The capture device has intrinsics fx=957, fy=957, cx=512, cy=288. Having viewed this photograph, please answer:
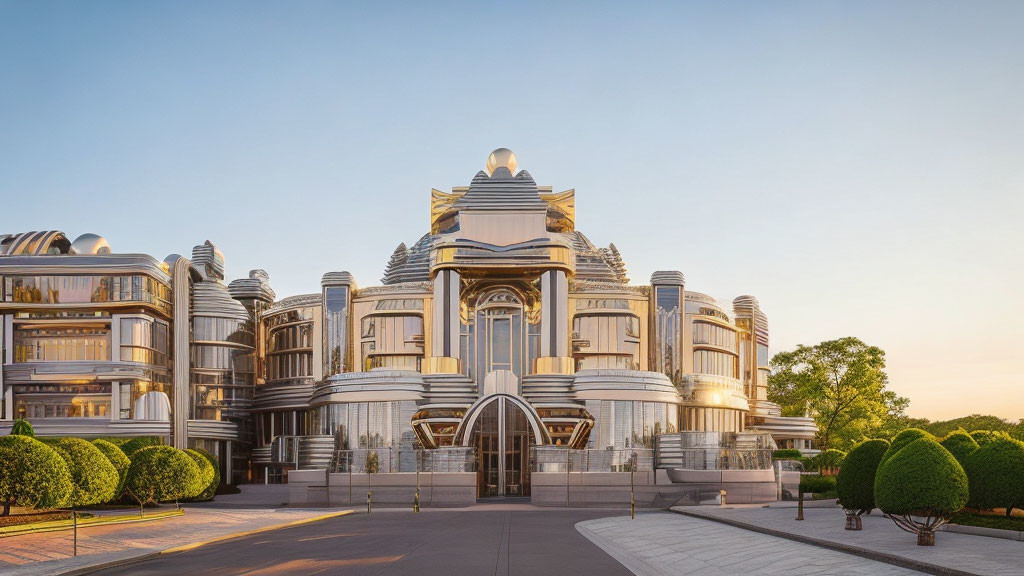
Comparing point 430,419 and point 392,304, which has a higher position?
point 392,304

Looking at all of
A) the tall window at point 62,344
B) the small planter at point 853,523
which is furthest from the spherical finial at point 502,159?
the small planter at point 853,523

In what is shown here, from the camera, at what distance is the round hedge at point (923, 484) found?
24078 millimetres

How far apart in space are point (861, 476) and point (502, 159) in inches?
1988

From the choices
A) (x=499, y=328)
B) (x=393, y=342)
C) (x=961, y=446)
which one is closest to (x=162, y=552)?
(x=961, y=446)

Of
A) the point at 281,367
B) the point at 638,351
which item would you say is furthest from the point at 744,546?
the point at 281,367

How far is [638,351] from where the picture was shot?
7169cm

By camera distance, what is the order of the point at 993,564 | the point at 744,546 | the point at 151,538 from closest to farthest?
the point at 993,564 → the point at 744,546 → the point at 151,538

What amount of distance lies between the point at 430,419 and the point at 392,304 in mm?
15647

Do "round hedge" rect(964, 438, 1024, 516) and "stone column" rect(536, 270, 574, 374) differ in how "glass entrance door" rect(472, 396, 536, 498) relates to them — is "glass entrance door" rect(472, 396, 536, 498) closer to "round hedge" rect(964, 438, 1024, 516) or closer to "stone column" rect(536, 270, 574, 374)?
"stone column" rect(536, 270, 574, 374)

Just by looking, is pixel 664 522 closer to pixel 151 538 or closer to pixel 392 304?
pixel 151 538

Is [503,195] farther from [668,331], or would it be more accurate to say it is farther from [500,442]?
[500,442]

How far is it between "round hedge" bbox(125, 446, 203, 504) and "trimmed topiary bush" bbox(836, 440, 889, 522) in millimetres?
27274

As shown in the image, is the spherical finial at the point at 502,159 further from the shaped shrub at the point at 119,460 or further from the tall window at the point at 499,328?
the shaped shrub at the point at 119,460

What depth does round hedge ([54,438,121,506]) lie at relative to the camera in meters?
35.2
